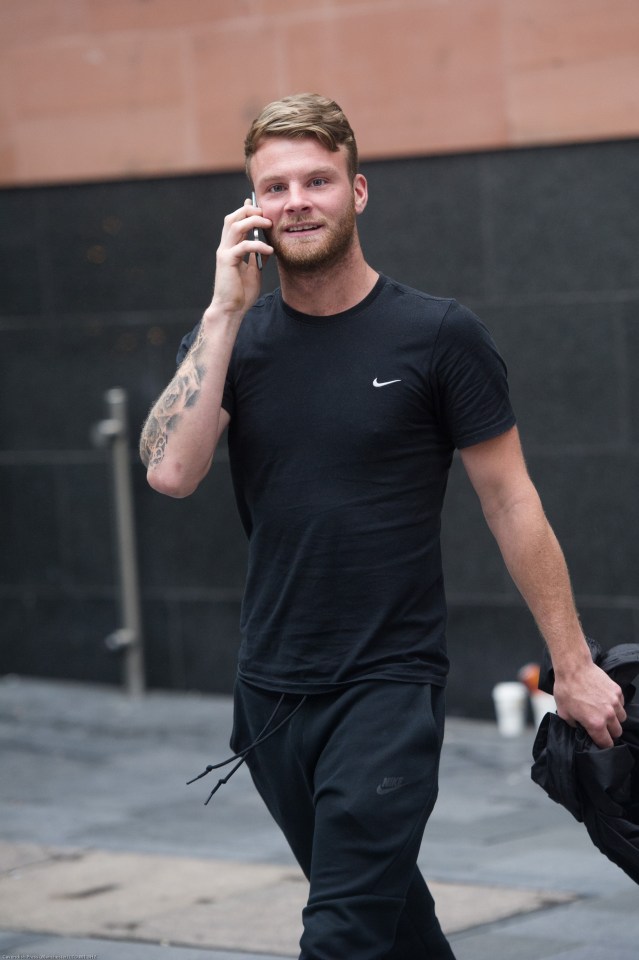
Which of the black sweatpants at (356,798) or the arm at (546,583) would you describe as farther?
the arm at (546,583)

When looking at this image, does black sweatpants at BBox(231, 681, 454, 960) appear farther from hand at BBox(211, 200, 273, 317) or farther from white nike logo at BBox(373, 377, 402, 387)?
hand at BBox(211, 200, 273, 317)

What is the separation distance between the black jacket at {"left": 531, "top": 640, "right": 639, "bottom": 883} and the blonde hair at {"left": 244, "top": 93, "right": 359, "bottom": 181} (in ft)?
4.13

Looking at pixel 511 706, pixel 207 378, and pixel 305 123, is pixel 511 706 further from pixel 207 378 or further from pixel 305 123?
pixel 305 123

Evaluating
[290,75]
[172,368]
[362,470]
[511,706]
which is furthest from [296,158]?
[172,368]

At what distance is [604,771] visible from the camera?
11.9 ft

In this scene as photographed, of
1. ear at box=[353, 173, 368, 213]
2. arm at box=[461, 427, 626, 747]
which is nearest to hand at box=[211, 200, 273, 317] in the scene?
ear at box=[353, 173, 368, 213]

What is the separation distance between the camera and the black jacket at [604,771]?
3639 mm

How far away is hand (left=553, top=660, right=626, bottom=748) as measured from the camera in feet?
11.9

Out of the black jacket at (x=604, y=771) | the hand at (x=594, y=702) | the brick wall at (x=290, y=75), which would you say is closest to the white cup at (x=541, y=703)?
the brick wall at (x=290, y=75)

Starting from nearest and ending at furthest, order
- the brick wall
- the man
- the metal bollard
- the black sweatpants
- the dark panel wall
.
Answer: the black sweatpants
the man
the brick wall
the dark panel wall
the metal bollard

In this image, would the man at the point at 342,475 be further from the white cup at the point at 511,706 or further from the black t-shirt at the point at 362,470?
the white cup at the point at 511,706

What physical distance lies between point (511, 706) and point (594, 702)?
4310 mm

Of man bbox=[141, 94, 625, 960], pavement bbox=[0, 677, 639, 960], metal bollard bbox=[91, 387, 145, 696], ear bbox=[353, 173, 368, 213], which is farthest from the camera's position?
metal bollard bbox=[91, 387, 145, 696]

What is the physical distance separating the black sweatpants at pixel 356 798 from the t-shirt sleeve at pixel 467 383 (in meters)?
0.57
